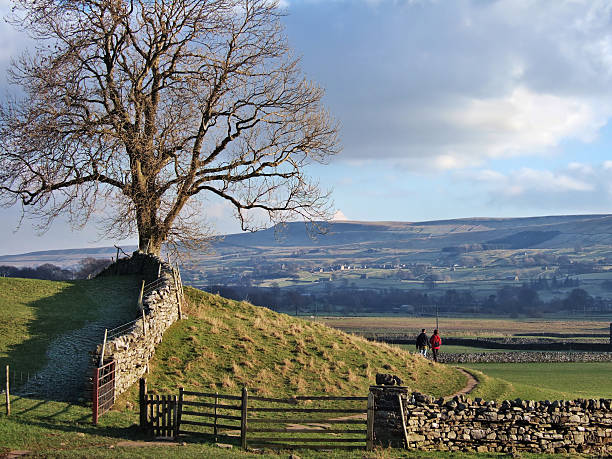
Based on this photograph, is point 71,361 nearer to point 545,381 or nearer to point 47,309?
point 47,309

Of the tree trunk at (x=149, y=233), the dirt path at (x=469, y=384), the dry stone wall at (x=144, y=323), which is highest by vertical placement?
the tree trunk at (x=149, y=233)

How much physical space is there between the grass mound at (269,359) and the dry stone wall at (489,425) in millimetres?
8142

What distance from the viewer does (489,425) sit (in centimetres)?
1948

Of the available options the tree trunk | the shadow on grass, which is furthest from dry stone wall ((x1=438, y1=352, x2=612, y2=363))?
the shadow on grass

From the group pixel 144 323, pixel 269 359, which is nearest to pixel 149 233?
pixel 269 359

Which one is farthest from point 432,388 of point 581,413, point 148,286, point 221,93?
point 221,93

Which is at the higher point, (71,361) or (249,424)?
(71,361)

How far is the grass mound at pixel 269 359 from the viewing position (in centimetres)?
2681

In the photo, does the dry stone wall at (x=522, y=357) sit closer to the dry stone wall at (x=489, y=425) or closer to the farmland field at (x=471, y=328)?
the dry stone wall at (x=489, y=425)

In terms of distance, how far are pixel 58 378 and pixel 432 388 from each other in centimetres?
1647

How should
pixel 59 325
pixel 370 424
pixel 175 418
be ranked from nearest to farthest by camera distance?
pixel 370 424, pixel 175 418, pixel 59 325

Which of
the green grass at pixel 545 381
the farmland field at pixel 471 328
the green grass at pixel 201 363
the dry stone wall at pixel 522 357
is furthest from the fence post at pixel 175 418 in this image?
the farmland field at pixel 471 328

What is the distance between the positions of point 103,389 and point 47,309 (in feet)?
32.5

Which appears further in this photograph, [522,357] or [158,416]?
[522,357]
